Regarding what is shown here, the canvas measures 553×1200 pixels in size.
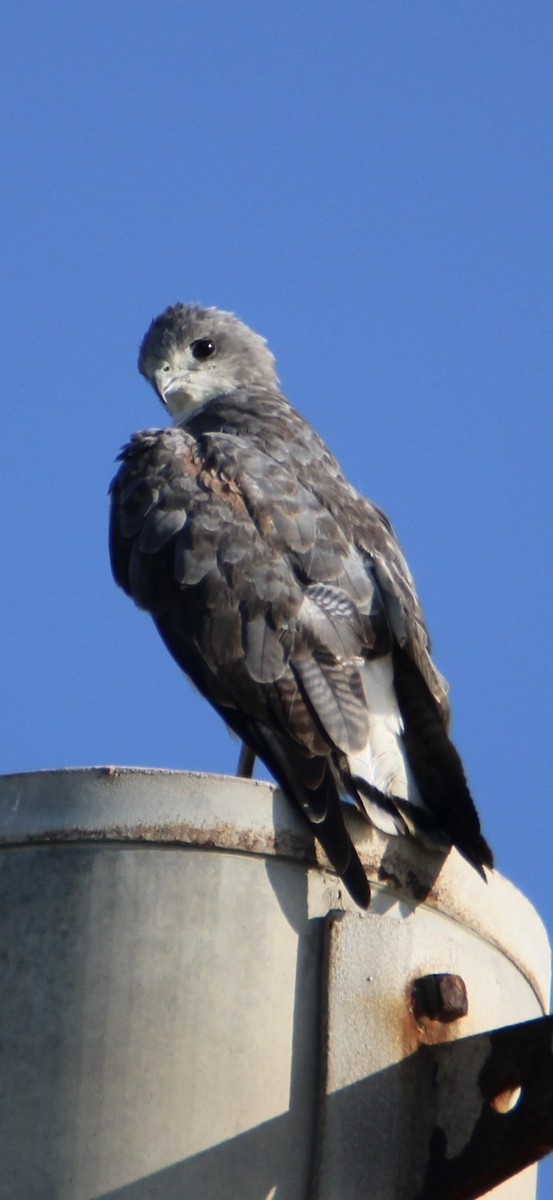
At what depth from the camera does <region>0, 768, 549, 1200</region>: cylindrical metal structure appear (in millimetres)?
3111

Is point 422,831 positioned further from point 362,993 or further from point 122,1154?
point 122,1154

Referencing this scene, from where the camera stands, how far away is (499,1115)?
10.4 feet

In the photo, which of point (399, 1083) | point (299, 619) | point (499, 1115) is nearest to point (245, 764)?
point (299, 619)

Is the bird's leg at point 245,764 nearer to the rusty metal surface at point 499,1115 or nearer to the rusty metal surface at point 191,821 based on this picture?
the rusty metal surface at point 191,821

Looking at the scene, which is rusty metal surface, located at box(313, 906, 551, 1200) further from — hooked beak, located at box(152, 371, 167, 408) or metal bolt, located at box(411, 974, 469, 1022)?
hooked beak, located at box(152, 371, 167, 408)

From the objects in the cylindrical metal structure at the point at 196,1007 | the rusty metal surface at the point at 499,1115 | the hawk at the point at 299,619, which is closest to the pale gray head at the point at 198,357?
the hawk at the point at 299,619

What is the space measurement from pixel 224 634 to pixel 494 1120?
1.91 meters

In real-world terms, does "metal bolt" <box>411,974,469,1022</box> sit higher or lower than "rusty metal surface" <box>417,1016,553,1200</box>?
higher

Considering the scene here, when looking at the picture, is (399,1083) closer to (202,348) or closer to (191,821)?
(191,821)

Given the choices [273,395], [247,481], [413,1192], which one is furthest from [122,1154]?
[273,395]

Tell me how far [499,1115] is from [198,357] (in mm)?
4878

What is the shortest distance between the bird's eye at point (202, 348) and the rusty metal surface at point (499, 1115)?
4724mm

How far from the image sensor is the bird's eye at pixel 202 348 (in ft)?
24.8

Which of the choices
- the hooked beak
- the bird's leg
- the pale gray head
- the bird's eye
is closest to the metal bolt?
the bird's leg
